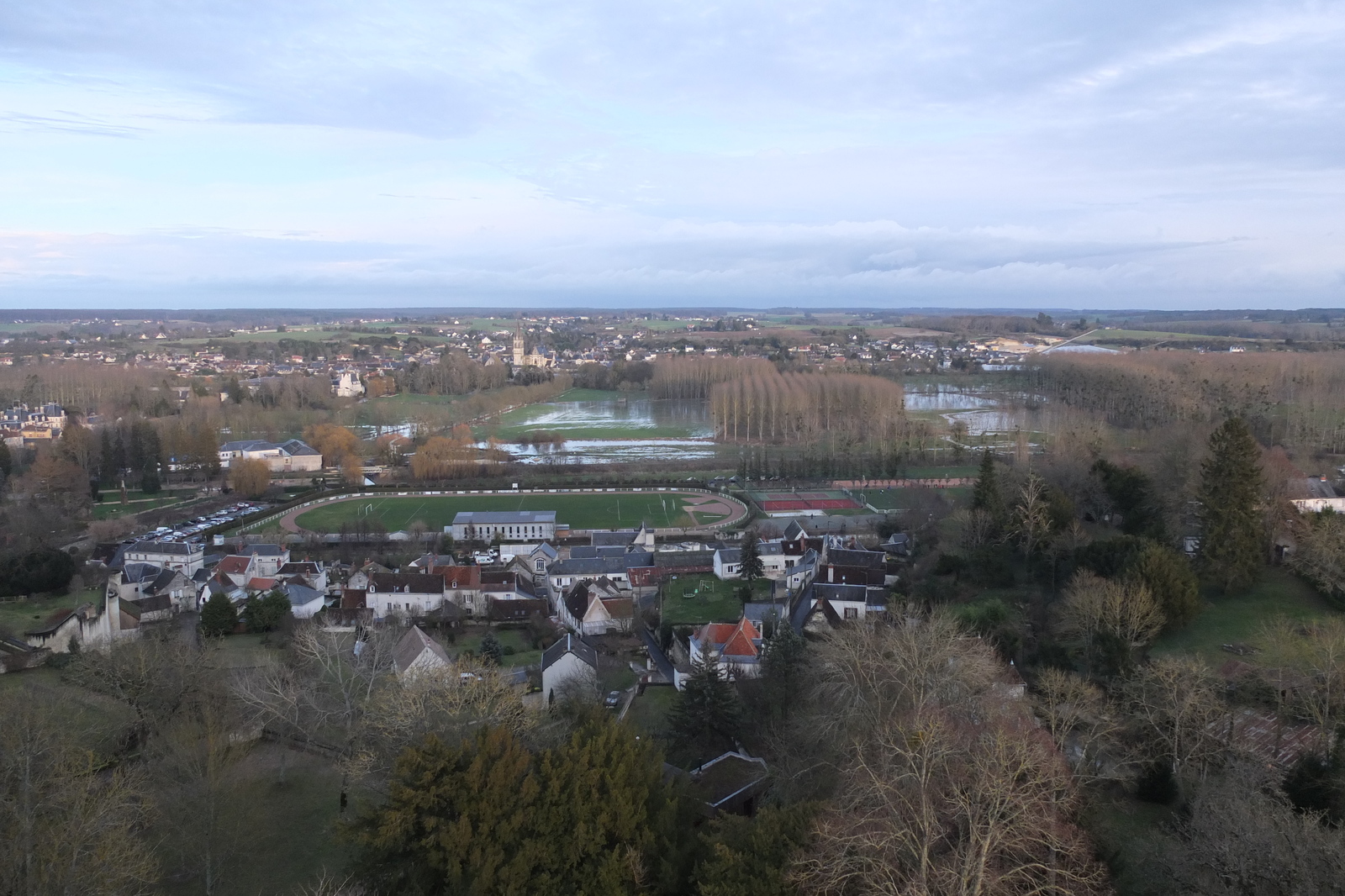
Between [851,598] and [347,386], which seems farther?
[347,386]

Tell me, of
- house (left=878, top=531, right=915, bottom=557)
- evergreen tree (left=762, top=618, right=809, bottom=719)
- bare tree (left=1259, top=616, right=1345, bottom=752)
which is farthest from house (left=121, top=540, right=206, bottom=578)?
bare tree (left=1259, top=616, right=1345, bottom=752)

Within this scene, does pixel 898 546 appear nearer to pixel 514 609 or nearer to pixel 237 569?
pixel 514 609

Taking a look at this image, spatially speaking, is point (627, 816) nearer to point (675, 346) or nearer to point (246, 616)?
point (246, 616)

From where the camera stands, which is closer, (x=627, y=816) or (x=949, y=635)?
(x=627, y=816)

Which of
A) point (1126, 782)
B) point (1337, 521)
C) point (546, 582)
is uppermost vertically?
point (1337, 521)

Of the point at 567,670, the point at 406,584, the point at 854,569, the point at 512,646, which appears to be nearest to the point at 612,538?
the point at 406,584

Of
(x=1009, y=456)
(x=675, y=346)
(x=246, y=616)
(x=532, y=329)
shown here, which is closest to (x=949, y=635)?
(x=246, y=616)

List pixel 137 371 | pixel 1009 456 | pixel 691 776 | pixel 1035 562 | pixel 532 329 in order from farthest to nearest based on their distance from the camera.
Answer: pixel 532 329, pixel 137 371, pixel 1009 456, pixel 1035 562, pixel 691 776

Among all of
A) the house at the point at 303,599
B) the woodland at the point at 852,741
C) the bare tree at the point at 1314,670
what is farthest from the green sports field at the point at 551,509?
the bare tree at the point at 1314,670

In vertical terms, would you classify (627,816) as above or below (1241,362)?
below
